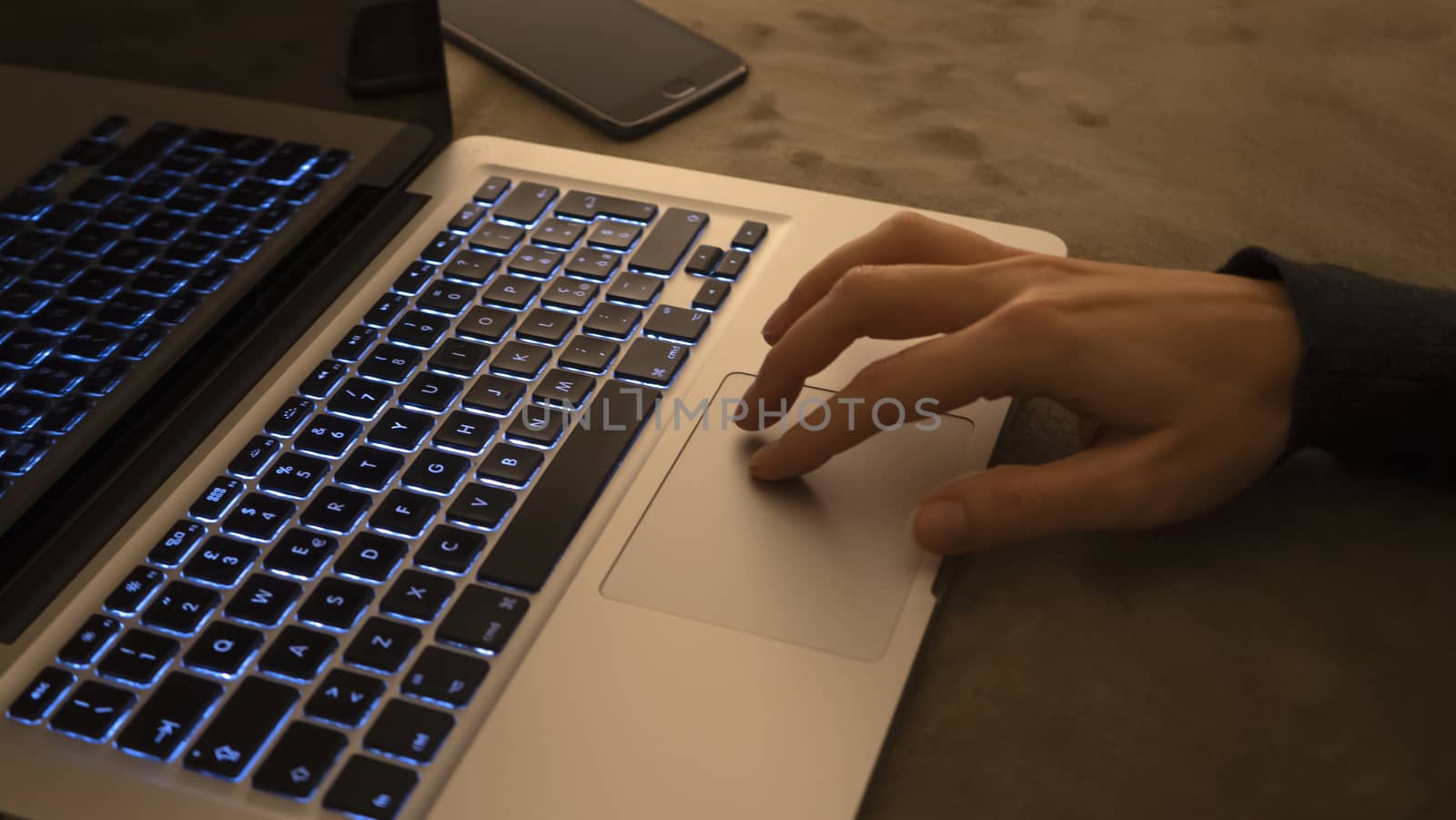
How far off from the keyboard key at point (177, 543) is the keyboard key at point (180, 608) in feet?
0.05

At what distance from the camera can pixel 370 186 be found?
0.67 meters

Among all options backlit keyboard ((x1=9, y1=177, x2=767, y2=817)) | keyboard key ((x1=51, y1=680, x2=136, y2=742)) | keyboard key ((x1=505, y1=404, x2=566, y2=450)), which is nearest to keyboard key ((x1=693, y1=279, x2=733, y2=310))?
backlit keyboard ((x1=9, y1=177, x2=767, y2=817))

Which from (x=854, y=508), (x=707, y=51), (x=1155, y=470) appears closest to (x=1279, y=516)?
(x=1155, y=470)

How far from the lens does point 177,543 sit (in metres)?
0.49

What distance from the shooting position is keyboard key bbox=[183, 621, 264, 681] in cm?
44

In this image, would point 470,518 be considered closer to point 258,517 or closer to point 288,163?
point 258,517

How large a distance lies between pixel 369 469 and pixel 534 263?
17cm

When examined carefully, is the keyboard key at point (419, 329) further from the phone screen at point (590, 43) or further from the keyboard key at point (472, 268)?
the phone screen at point (590, 43)

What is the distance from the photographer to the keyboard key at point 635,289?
62 centimetres

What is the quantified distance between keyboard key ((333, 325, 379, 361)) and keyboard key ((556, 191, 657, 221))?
0.13 meters

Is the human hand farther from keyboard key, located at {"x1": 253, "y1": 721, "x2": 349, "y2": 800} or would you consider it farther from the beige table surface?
keyboard key, located at {"x1": 253, "y1": 721, "x2": 349, "y2": 800}

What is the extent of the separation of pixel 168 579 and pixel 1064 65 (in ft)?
2.26

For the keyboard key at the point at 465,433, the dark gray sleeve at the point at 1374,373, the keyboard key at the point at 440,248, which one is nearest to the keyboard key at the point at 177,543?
the keyboard key at the point at 465,433

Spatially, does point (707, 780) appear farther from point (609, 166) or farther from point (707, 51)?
point (707, 51)
